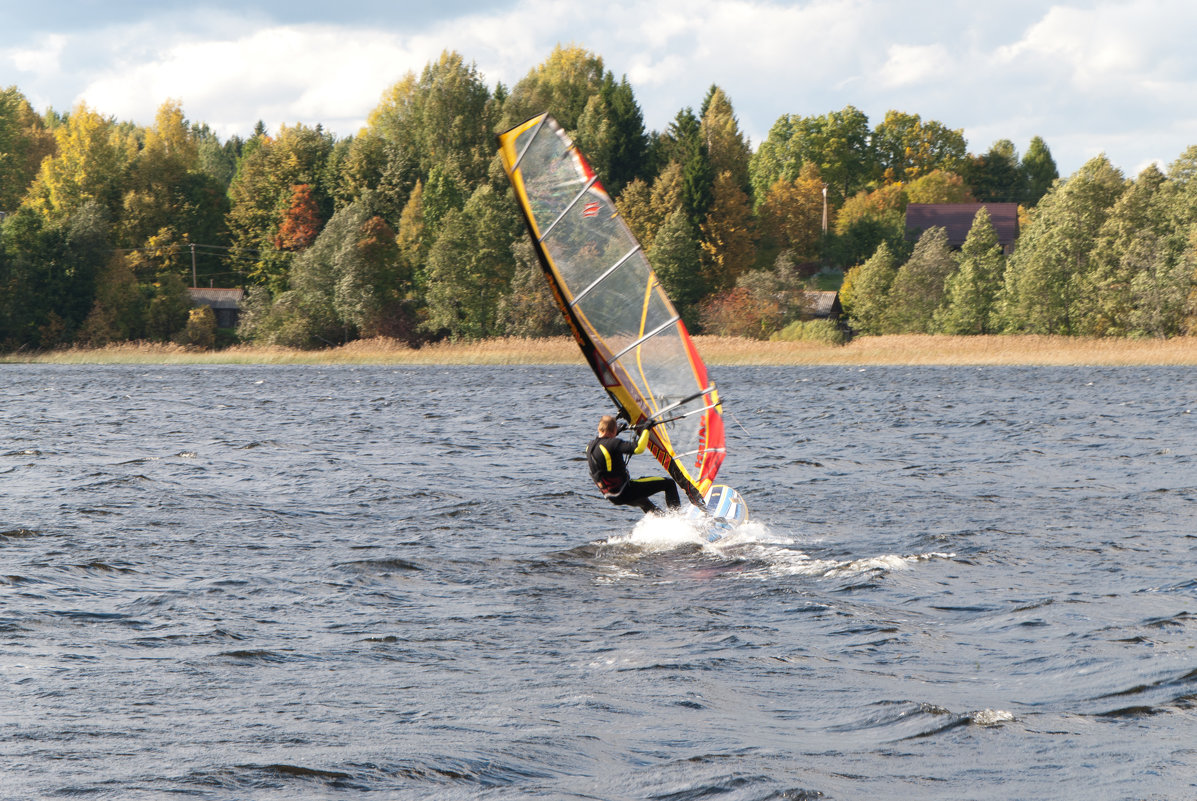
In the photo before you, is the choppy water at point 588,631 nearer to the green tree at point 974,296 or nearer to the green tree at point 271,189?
the green tree at point 974,296

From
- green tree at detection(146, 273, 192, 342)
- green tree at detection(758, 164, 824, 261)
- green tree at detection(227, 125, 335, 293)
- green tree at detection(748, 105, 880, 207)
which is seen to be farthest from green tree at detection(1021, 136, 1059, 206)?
green tree at detection(146, 273, 192, 342)

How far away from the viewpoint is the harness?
1405 centimetres

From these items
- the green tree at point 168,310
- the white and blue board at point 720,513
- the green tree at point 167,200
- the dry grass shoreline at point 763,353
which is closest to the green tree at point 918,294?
the dry grass shoreline at point 763,353

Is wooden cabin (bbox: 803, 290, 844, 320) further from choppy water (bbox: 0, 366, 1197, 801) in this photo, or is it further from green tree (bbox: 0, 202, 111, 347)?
choppy water (bbox: 0, 366, 1197, 801)

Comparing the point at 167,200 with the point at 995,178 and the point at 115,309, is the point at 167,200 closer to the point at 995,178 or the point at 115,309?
the point at 115,309

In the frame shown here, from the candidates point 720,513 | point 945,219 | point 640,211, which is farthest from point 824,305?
point 720,513

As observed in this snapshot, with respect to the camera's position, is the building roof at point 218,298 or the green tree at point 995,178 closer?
the building roof at point 218,298

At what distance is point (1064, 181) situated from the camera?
243 ft

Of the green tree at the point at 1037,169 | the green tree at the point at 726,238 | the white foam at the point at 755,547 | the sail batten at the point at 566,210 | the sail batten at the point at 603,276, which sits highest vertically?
the green tree at the point at 1037,169

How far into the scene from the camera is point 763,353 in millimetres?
63031

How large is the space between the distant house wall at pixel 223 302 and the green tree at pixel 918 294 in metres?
43.6

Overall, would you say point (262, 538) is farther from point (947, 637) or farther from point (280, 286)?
point (280, 286)

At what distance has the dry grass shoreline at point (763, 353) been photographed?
56250 millimetres

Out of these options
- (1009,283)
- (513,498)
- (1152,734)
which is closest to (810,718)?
(1152,734)
